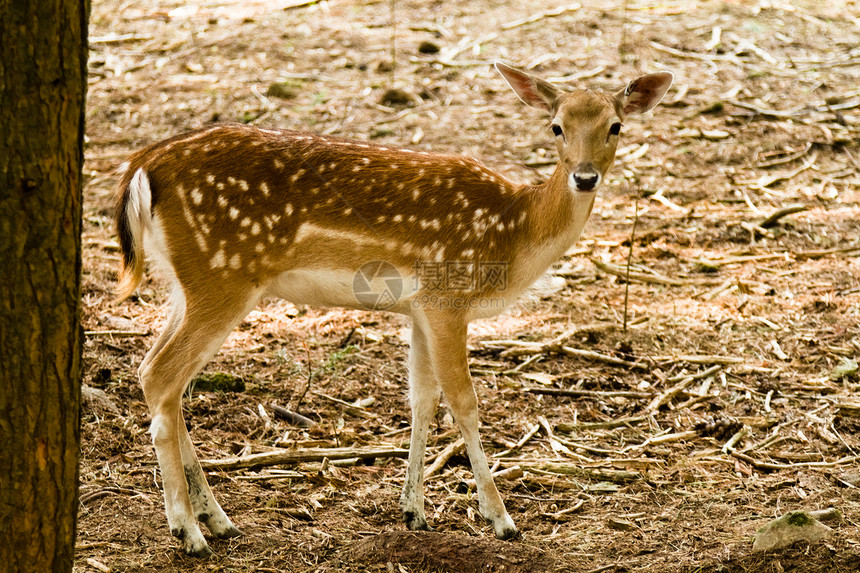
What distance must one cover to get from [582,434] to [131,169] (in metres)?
2.79

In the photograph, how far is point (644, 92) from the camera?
4770 mm

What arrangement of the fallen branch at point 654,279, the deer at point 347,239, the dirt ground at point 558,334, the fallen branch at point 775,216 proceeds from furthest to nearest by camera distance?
the fallen branch at point 775,216, the fallen branch at point 654,279, the dirt ground at point 558,334, the deer at point 347,239

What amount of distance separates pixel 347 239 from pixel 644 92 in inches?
66.1

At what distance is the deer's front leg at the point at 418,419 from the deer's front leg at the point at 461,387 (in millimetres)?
224

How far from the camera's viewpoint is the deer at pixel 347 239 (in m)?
4.22

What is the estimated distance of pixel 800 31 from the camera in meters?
12.3

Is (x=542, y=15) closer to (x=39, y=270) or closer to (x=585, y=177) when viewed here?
(x=585, y=177)

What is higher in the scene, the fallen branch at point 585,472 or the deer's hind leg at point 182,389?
the deer's hind leg at point 182,389

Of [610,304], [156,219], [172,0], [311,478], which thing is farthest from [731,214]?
[172,0]

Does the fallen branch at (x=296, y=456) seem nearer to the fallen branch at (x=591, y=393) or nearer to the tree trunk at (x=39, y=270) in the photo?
the fallen branch at (x=591, y=393)

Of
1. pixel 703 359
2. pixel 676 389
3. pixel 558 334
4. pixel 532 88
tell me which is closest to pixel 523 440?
pixel 676 389

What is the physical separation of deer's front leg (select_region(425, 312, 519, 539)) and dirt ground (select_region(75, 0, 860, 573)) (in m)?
0.11

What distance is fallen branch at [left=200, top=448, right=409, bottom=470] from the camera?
4.76 m

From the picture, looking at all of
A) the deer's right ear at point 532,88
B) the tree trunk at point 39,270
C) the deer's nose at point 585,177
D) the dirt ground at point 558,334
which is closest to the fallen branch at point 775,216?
the dirt ground at point 558,334
